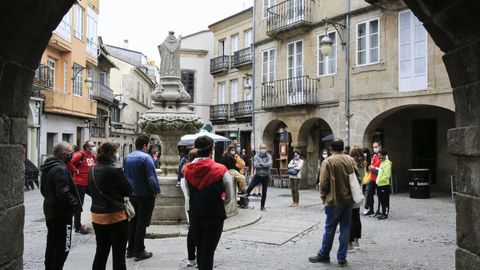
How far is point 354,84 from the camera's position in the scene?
699 inches

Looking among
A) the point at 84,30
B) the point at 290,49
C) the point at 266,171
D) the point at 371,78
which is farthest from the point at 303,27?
the point at 84,30

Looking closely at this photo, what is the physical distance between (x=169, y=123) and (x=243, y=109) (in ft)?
61.9

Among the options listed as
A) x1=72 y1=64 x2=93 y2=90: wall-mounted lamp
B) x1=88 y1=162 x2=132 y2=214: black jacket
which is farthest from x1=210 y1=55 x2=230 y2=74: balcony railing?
x1=88 y1=162 x2=132 y2=214: black jacket

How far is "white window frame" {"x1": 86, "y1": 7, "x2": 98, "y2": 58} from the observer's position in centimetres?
2902

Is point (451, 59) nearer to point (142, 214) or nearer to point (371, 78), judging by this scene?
point (142, 214)

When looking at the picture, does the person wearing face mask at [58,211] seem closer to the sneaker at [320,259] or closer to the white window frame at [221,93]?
the sneaker at [320,259]

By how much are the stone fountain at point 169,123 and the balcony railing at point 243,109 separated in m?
17.1

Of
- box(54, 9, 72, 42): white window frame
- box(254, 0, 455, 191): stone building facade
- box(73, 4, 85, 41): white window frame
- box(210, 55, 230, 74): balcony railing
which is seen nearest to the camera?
box(254, 0, 455, 191): stone building facade

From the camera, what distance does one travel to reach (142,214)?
22.2ft

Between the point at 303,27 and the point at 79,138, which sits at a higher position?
the point at 303,27

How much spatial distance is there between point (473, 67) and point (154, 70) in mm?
65260

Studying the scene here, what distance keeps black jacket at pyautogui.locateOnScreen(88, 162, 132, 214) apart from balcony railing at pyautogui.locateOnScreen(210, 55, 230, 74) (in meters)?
25.7

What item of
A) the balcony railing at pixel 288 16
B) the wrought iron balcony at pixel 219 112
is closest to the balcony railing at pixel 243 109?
the wrought iron balcony at pixel 219 112

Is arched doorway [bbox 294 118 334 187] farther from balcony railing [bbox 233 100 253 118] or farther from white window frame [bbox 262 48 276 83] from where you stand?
balcony railing [bbox 233 100 253 118]
